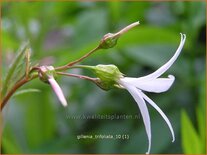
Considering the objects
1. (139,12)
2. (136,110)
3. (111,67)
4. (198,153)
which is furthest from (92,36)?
(111,67)

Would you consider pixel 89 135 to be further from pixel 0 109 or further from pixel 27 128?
pixel 0 109

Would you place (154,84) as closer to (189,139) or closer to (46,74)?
(46,74)

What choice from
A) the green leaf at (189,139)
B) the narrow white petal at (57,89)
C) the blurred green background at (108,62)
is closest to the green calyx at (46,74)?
the narrow white petal at (57,89)

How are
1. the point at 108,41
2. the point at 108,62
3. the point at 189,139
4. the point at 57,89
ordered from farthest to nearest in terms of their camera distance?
the point at 108,62 < the point at 189,139 < the point at 108,41 < the point at 57,89

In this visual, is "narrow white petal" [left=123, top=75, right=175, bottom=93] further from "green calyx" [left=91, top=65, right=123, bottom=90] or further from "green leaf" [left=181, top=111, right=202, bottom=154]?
"green leaf" [left=181, top=111, right=202, bottom=154]

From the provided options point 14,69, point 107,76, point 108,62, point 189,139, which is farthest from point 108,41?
point 108,62

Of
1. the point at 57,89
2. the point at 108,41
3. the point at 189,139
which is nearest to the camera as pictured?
the point at 57,89

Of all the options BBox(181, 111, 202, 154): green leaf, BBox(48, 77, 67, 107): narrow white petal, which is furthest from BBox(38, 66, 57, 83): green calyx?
BBox(181, 111, 202, 154): green leaf
